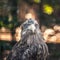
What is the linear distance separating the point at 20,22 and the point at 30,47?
267 centimetres

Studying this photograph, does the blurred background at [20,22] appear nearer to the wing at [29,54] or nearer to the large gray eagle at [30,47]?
the large gray eagle at [30,47]

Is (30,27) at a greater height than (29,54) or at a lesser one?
greater

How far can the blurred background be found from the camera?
22.7ft

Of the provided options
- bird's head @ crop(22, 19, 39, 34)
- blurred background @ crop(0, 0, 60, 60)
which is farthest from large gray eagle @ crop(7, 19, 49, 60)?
blurred background @ crop(0, 0, 60, 60)

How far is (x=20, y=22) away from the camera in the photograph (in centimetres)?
714

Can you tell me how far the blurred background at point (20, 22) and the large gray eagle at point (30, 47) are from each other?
210 centimetres

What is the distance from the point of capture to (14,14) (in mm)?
7098

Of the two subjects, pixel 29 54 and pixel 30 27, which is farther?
pixel 30 27

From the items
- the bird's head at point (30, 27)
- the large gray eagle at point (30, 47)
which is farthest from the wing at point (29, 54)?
the bird's head at point (30, 27)

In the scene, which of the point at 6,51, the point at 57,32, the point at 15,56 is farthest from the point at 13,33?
the point at 15,56

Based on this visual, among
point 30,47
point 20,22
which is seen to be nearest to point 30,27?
point 30,47

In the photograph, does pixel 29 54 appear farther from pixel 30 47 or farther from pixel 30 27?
pixel 30 27

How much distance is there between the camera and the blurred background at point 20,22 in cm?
693

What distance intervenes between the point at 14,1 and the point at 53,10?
2.41ft
